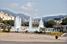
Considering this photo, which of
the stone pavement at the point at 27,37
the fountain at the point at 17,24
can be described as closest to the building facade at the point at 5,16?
the fountain at the point at 17,24

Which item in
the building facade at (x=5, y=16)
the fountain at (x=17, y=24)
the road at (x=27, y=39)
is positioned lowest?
the road at (x=27, y=39)

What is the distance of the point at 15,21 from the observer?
22.3 feet

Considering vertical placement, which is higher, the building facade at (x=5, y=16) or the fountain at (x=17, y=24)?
the building facade at (x=5, y=16)

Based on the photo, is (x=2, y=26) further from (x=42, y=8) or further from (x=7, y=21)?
(x=42, y=8)

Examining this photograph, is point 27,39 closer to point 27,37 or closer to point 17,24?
point 27,37

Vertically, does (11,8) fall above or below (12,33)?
above

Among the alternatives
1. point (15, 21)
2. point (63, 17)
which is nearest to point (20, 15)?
point (15, 21)

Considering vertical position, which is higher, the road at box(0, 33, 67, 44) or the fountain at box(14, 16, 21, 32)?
the fountain at box(14, 16, 21, 32)

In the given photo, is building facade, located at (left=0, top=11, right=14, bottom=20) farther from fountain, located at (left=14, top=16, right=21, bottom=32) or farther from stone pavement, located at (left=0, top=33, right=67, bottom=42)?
stone pavement, located at (left=0, top=33, right=67, bottom=42)

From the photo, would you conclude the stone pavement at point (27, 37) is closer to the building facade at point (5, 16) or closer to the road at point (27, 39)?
the road at point (27, 39)

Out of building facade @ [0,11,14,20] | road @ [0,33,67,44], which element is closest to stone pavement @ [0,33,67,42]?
road @ [0,33,67,44]

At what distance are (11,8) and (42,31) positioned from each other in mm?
666

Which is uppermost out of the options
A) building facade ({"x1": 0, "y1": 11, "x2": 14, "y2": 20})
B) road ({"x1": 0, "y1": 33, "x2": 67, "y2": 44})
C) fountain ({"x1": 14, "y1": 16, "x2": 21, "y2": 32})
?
building facade ({"x1": 0, "y1": 11, "x2": 14, "y2": 20})

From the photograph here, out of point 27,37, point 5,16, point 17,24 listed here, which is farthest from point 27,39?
point 5,16
